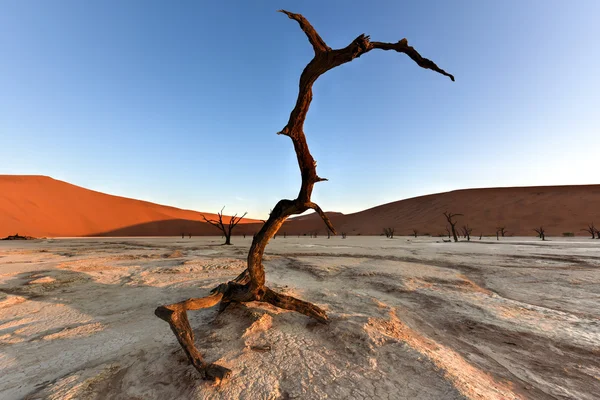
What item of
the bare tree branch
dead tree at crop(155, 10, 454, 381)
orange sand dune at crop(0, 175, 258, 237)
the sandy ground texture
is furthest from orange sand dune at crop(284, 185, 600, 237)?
the bare tree branch

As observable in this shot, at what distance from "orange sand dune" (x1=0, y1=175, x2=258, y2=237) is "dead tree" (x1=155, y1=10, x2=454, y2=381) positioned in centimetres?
5383

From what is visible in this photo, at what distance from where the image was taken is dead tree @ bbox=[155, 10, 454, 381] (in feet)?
7.52

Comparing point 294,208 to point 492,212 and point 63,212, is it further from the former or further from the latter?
point 63,212

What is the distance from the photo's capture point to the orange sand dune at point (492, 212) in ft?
151

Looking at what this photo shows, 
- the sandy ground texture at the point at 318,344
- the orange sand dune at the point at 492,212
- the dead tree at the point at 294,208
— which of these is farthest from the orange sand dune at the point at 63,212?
the dead tree at the point at 294,208

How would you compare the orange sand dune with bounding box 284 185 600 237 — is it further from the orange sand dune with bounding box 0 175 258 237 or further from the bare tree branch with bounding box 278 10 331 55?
the bare tree branch with bounding box 278 10 331 55

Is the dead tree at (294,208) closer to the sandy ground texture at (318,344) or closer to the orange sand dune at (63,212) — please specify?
the sandy ground texture at (318,344)

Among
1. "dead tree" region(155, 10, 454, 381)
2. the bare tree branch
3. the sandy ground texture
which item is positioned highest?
the bare tree branch

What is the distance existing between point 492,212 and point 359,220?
3316 centimetres

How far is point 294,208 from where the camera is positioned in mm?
3422

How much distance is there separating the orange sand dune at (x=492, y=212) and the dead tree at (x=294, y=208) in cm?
4985

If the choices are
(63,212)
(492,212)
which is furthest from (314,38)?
(63,212)

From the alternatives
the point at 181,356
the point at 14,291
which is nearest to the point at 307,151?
the point at 181,356

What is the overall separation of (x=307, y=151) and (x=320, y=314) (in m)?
2.14
